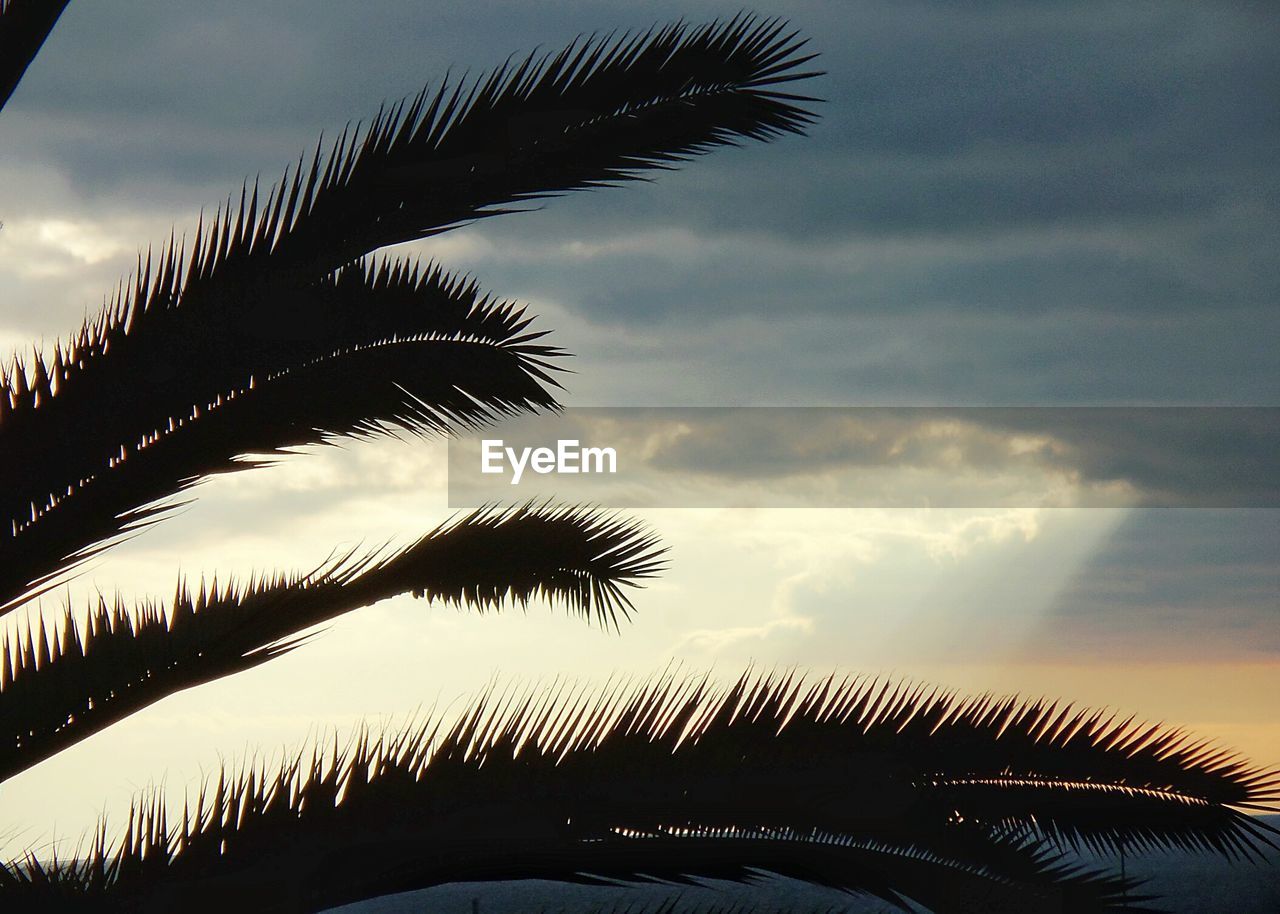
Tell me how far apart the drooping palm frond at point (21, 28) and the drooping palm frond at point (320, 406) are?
1.13 meters

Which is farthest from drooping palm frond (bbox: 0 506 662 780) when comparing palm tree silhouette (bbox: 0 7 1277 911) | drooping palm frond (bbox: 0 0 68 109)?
drooping palm frond (bbox: 0 0 68 109)

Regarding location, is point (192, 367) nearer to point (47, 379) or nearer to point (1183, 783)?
point (47, 379)

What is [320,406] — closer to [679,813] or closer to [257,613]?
[257,613]

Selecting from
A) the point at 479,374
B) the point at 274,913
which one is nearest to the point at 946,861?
the point at 274,913

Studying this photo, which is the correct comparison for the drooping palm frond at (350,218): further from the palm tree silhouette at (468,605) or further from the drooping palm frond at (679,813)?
the drooping palm frond at (679,813)

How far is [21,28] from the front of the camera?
3857mm

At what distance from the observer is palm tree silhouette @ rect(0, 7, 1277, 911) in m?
3.11

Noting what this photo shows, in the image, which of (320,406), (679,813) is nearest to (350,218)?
(320,406)

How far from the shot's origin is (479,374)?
4.52 m

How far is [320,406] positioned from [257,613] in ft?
2.44

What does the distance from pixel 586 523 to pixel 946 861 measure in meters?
2.66

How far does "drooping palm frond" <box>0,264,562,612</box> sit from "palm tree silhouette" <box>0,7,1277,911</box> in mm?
11

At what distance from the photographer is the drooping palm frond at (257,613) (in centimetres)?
386

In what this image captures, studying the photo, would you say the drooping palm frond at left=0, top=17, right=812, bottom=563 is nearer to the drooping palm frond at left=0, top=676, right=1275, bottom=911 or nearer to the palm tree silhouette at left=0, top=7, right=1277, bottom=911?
the palm tree silhouette at left=0, top=7, right=1277, bottom=911
